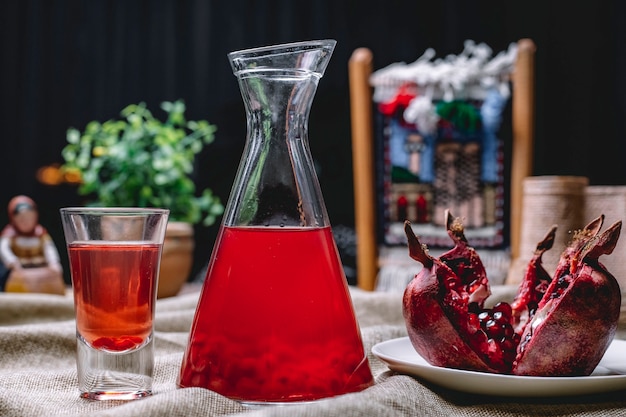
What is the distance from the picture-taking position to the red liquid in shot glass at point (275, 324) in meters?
0.47

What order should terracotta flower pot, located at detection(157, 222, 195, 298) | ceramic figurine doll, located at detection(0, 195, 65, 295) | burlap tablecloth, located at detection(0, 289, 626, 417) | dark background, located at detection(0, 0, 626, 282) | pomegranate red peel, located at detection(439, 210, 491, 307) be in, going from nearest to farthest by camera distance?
burlap tablecloth, located at detection(0, 289, 626, 417) < pomegranate red peel, located at detection(439, 210, 491, 307) < ceramic figurine doll, located at detection(0, 195, 65, 295) < terracotta flower pot, located at detection(157, 222, 195, 298) < dark background, located at detection(0, 0, 626, 282)

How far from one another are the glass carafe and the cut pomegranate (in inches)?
2.2

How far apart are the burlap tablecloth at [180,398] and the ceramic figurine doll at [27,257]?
765 millimetres

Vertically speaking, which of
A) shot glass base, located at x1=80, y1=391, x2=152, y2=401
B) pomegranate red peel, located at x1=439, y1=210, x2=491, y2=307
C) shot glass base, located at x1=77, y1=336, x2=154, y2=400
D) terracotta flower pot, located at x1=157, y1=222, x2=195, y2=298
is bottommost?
terracotta flower pot, located at x1=157, y1=222, x2=195, y2=298

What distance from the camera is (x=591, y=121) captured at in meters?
2.45

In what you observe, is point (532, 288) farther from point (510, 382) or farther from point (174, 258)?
point (174, 258)

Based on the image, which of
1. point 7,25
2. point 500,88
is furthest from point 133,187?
point 7,25

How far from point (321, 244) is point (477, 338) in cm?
12

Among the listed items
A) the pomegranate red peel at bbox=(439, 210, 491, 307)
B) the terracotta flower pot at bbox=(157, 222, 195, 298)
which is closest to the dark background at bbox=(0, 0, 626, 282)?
the terracotta flower pot at bbox=(157, 222, 195, 298)

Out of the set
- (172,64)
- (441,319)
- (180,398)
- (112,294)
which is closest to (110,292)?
(112,294)

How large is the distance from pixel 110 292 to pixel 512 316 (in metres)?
0.29

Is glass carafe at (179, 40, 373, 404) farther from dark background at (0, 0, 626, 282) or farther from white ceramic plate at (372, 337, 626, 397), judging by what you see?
dark background at (0, 0, 626, 282)

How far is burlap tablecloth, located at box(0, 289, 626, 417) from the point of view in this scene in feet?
1.38

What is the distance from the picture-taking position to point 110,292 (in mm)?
504
